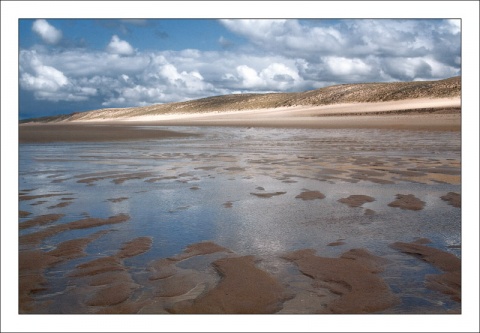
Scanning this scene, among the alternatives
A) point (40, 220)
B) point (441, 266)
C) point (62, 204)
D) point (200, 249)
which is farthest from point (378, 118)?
point (200, 249)

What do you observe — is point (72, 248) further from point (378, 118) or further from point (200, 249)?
point (378, 118)

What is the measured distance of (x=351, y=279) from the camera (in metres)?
3.11

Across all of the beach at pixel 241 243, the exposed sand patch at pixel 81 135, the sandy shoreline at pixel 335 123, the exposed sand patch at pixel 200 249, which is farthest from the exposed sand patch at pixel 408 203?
the exposed sand patch at pixel 81 135

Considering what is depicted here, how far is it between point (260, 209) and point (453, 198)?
244 cm

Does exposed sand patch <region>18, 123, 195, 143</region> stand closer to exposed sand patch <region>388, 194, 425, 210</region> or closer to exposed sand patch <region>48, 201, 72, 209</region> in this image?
exposed sand patch <region>48, 201, 72, 209</region>

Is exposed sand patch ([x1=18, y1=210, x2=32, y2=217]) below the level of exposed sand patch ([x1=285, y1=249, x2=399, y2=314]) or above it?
above

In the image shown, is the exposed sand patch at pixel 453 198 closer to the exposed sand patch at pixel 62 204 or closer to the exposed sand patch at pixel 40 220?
the exposed sand patch at pixel 40 220

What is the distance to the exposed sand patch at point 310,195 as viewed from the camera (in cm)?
575

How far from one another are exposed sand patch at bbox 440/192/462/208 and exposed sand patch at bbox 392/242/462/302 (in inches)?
68.5

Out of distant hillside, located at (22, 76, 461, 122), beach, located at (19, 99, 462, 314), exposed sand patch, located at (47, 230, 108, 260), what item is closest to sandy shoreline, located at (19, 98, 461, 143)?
distant hillside, located at (22, 76, 461, 122)

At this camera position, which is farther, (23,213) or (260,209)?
(260,209)

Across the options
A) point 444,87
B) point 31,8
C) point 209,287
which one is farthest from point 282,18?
point 444,87

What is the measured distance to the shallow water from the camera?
11.5 ft

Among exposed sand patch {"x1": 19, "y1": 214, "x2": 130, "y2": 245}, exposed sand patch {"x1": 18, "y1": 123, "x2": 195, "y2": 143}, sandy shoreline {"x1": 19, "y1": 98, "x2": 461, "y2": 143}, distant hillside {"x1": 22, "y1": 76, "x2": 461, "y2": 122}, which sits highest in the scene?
distant hillside {"x1": 22, "y1": 76, "x2": 461, "y2": 122}
